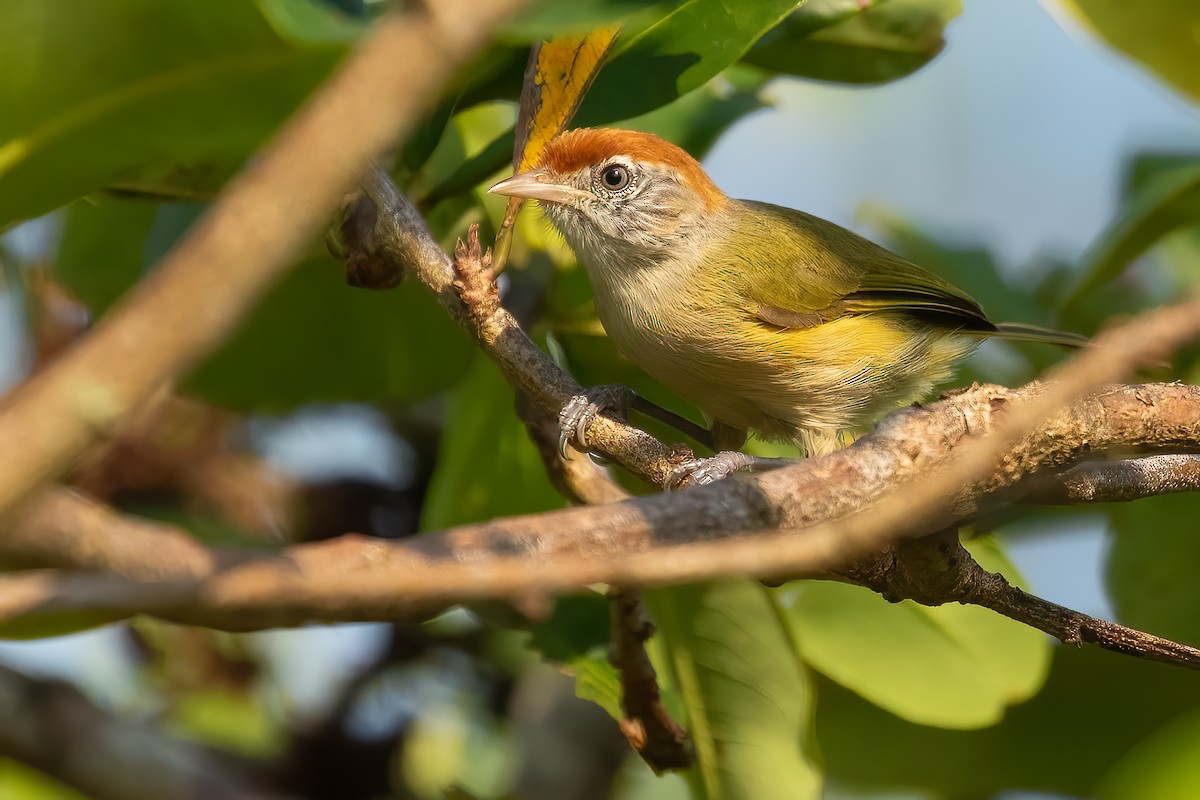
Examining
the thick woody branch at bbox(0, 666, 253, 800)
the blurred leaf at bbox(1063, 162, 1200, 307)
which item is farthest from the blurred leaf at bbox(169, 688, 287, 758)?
the blurred leaf at bbox(1063, 162, 1200, 307)

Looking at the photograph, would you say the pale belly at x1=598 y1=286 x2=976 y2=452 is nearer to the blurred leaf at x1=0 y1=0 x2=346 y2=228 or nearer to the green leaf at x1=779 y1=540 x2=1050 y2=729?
the green leaf at x1=779 y1=540 x2=1050 y2=729

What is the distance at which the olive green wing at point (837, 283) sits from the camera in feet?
9.87

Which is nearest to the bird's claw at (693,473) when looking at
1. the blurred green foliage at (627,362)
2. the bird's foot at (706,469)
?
the bird's foot at (706,469)

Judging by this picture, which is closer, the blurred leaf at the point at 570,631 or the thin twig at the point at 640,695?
the thin twig at the point at 640,695

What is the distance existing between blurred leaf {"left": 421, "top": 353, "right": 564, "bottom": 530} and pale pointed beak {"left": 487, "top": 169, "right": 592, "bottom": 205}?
387 millimetres

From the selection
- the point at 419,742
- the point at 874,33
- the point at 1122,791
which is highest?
the point at 874,33

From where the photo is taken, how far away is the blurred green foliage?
2.05 meters

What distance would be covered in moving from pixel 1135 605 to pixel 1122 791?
51cm

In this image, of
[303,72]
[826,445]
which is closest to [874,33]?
[826,445]

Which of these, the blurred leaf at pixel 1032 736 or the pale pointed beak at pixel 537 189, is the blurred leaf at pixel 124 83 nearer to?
the pale pointed beak at pixel 537 189

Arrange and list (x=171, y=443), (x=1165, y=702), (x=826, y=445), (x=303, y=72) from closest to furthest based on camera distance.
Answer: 1. (x=303, y=72)
2. (x=1165, y=702)
3. (x=826, y=445)
4. (x=171, y=443)

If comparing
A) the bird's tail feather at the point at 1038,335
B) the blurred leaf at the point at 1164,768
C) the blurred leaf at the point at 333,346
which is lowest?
the blurred leaf at the point at 1164,768

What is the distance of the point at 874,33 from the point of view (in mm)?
2498

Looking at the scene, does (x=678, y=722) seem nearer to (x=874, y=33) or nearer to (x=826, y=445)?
(x=826, y=445)
